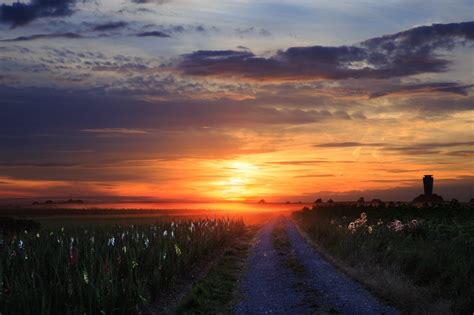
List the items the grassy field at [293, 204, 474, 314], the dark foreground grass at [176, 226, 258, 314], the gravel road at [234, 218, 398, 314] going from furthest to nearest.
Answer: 1. the dark foreground grass at [176, 226, 258, 314]
2. the grassy field at [293, 204, 474, 314]
3. the gravel road at [234, 218, 398, 314]

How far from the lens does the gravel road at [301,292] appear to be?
47.3ft

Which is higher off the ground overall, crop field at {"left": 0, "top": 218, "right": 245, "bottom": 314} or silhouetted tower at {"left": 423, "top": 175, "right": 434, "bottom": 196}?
silhouetted tower at {"left": 423, "top": 175, "right": 434, "bottom": 196}

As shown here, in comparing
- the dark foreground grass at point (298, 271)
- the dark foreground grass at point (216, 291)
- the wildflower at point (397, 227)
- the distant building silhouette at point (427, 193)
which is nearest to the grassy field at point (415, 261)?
the wildflower at point (397, 227)

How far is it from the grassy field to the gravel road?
0.63m

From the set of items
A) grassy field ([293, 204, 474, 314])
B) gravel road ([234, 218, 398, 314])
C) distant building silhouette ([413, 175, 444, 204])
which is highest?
distant building silhouette ([413, 175, 444, 204])

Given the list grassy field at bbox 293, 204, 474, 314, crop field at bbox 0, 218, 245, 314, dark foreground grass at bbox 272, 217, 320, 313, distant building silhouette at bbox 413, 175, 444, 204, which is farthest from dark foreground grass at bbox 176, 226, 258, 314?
distant building silhouette at bbox 413, 175, 444, 204

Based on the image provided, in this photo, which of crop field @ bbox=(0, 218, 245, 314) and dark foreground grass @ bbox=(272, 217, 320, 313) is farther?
dark foreground grass @ bbox=(272, 217, 320, 313)

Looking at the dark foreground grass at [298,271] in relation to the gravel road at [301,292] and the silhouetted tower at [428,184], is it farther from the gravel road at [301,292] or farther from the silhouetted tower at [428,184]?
the silhouetted tower at [428,184]

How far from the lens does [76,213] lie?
82000 millimetres

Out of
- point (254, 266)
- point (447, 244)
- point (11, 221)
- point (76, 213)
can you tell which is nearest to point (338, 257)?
point (254, 266)

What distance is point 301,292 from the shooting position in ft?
55.9

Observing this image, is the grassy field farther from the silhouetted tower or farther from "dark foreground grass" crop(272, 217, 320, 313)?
the silhouetted tower

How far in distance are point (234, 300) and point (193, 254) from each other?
8434 mm

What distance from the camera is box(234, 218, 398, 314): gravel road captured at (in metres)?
14.4
